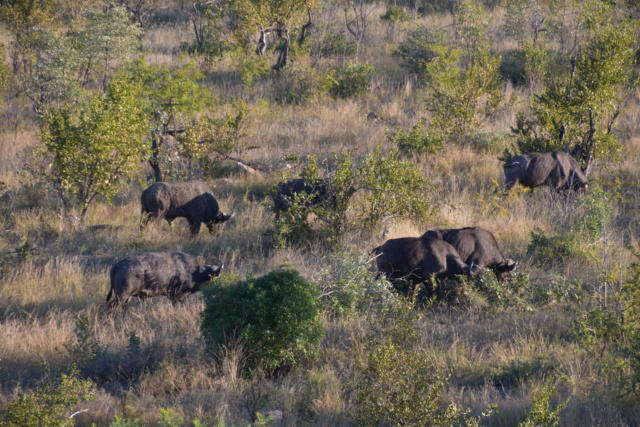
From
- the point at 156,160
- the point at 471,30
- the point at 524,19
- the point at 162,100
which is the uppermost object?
the point at 524,19

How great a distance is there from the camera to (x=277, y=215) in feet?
39.0

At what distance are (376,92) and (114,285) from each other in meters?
→ 13.3

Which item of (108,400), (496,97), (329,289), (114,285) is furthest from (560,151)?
(108,400)

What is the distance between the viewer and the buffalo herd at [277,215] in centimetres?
856

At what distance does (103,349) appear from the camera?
728 centimetres

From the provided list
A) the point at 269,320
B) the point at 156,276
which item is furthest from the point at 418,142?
the point at 269,320

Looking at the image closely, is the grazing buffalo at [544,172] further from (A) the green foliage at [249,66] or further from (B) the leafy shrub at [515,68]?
(A) the green foliage at [249,66]

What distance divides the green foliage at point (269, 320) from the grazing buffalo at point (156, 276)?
1897 mm

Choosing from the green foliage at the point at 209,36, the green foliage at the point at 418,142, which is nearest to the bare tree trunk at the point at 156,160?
the green foliage at the point at 418,142

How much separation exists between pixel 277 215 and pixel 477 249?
13.2 ft

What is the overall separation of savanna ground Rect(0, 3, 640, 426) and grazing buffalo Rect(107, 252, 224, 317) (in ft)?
0.77

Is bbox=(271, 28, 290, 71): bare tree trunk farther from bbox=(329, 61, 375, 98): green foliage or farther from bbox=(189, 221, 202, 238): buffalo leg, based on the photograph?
bbox=(189, 221, 202, 238): buffalo leg

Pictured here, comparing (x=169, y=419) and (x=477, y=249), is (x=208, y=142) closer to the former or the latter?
(x=477, y=249)

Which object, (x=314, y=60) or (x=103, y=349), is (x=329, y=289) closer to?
(x=103, y=349)
